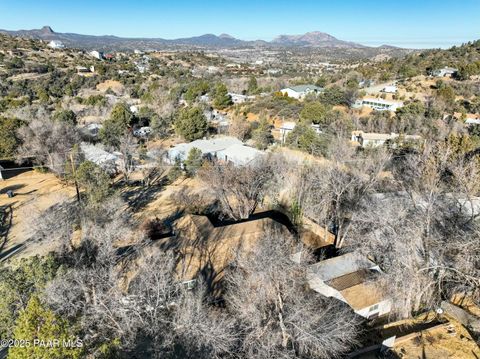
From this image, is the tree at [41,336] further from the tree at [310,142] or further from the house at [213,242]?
the tree at [310,142]

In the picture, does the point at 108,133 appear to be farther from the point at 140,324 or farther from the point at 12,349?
the point at 12,349

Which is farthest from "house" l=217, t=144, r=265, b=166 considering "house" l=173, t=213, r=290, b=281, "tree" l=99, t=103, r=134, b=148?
"tree" l=99, t=103, r=134, b=148

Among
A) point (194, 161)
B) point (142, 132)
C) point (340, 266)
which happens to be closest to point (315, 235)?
point (340, 266)

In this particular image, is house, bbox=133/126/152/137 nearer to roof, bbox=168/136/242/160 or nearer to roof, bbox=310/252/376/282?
roof, bbox=168/136/242/160

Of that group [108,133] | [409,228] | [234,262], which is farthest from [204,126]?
[409,228]

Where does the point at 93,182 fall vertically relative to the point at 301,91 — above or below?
below

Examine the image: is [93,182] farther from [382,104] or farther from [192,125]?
[382,104]

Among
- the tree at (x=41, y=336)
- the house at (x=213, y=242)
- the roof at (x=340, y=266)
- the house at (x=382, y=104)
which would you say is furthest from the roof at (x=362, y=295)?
the house at (x=382, y=104)
